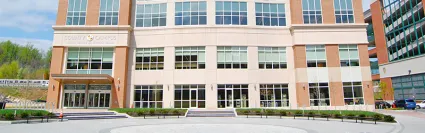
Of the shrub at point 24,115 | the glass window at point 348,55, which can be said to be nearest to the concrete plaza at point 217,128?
the shrub at point 24,115

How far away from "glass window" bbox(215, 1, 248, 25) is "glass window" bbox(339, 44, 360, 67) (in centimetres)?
1197

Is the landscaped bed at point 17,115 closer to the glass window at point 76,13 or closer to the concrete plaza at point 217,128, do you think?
the concrete plaza at point 217,128

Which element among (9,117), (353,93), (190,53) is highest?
(190,53)

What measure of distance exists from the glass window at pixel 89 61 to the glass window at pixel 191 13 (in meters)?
9.19

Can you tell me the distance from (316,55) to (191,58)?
48.9 feet

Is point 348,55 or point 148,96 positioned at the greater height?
point 348,55

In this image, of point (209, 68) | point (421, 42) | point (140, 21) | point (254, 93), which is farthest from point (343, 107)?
point (140, 21)

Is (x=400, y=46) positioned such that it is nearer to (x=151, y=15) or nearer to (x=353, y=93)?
(x=353, y=93)

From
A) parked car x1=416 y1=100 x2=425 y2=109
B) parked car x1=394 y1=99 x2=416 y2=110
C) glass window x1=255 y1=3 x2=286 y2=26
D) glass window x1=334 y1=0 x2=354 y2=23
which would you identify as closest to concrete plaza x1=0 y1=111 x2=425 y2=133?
glass window x1=255 y1=3 x2=286 y2=26

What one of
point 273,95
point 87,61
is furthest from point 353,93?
point 87,61

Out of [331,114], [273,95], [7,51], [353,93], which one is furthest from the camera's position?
[7,51]

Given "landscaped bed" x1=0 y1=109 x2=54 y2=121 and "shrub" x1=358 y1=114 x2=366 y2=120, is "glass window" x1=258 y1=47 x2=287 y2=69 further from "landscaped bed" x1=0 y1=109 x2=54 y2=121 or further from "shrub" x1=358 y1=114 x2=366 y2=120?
"landscaped bed" x1=0 y1=109 x2=54 y2=121

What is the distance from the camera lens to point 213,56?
31.0 metres

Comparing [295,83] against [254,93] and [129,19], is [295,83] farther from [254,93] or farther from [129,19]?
[129,19]
